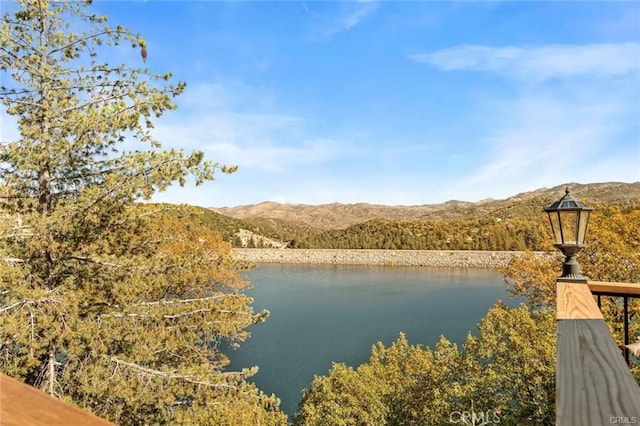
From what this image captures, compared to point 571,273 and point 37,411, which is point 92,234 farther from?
point 571,273

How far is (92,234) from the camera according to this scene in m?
4.61

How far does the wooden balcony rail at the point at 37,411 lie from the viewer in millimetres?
588

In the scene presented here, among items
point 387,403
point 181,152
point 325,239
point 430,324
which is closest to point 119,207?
point 181,152

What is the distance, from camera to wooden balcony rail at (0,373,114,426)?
0.59 metres

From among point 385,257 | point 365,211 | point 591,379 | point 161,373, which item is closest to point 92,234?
point 161,373

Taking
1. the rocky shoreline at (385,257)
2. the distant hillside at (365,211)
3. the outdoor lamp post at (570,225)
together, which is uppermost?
the distant hillside at (365,211)

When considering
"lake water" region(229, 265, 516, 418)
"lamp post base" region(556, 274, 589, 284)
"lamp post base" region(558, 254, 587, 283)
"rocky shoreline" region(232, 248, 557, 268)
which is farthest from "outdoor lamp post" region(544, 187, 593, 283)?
"rocky shoreline" region(232, 248, 557, 268)

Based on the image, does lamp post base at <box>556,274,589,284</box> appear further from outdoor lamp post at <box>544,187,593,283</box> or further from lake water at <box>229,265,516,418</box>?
lake water at <box>229,265,516,418</box>

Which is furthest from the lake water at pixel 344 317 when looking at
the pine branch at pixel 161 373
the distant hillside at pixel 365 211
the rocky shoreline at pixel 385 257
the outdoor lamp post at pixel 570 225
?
the distant hillside at pixel 365 211

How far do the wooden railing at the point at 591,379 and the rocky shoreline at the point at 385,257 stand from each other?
37.1m

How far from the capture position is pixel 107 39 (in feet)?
16.1

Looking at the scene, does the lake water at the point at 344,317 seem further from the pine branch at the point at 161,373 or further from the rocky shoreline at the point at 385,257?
the pine branch at the point at 161,373

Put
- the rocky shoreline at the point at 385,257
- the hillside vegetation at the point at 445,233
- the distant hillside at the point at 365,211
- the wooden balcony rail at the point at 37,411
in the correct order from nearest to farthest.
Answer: the wooden balcony rail at the point at 37,411 < the rocky shoreline at the point at 385,257 < the hillside vegetation at the point at 445,233 < the distant hillside at the point at 365,211

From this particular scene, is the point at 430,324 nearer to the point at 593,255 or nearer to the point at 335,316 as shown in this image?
the point at 335,316
